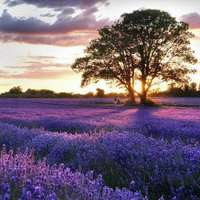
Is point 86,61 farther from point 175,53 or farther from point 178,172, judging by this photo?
point 178,172

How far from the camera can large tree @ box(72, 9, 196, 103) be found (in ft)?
146

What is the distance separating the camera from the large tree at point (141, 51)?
44562 millimetres

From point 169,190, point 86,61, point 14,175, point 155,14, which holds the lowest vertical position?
point 169,190

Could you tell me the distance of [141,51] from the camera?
4484cm

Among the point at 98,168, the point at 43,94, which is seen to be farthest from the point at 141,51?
the point at 98,168

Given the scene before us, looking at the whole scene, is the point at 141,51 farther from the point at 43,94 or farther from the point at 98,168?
the point at 98,168

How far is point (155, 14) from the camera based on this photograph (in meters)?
44.9

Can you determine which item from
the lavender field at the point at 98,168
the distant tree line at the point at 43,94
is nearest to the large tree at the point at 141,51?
the distant tree line at the point at 43,94

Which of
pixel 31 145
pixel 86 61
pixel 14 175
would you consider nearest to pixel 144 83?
pixel 86 61

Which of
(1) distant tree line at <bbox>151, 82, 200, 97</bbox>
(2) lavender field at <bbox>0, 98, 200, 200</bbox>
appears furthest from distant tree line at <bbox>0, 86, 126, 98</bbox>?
(2) lavender field at <bbox>0, 98, 200, 200</bbox>

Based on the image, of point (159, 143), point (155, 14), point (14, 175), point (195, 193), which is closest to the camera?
point (14, 175)

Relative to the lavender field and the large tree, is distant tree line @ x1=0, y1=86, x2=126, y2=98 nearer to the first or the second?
the large tree

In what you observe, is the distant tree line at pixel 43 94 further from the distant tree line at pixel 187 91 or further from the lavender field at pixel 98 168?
the lavender field at pixel 98 168

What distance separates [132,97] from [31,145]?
3759 cm
